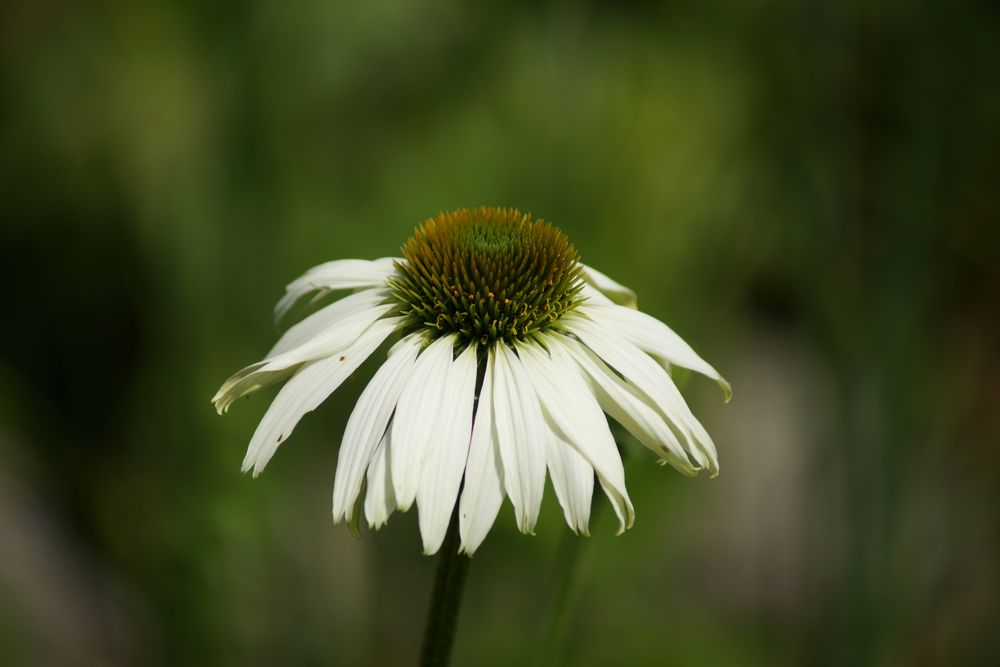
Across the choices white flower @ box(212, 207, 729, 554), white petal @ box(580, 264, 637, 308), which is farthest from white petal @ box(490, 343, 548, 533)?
white petal @ box(580, 264, 637, 308)

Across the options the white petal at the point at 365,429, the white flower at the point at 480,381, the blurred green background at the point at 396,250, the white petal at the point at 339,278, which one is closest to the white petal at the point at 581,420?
the white flower at the point at 480,381

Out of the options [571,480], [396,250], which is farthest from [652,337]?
[396,250]

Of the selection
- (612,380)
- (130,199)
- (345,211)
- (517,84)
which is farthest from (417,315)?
(517,84)

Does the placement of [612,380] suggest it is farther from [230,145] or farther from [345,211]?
[345,211]

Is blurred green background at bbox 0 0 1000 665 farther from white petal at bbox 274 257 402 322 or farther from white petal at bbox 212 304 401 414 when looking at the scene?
white petal at bbox 212 304 401 414

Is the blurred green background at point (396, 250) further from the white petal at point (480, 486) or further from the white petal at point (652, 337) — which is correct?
the white petal at point (480, 486)

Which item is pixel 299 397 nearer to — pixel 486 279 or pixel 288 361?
pixel 288 361
